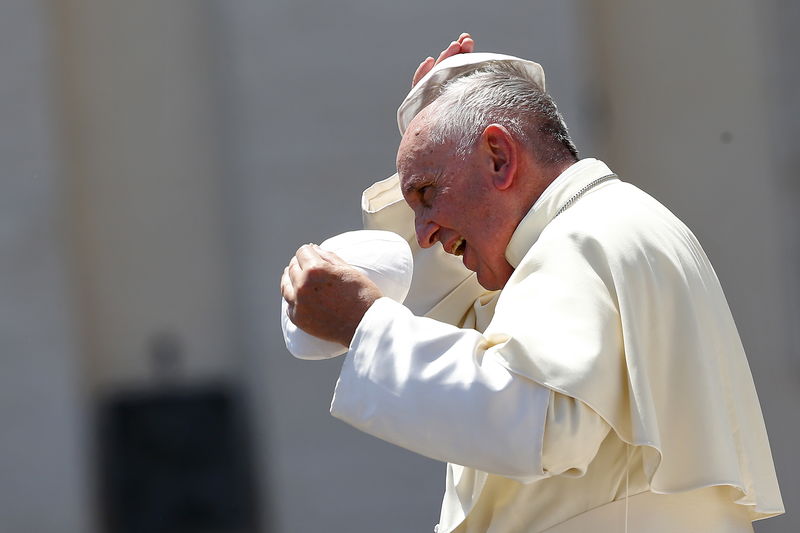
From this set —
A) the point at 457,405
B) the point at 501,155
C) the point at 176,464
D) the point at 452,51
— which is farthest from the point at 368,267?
the point at 176,464

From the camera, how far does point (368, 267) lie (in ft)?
7.79

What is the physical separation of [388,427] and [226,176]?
5.18m

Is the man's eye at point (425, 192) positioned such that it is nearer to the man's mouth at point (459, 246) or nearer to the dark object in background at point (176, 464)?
the man's mouth at point (459, 246)

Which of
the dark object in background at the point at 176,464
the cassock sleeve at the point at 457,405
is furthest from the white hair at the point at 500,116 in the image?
the dark object in background at the point at 176,464

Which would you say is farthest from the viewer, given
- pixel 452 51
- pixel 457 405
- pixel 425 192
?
pixel 452 51

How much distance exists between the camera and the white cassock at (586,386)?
80.6 inches

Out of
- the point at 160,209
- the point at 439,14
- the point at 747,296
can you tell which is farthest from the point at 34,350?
the point at 747,296

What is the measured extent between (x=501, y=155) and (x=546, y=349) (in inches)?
18.7

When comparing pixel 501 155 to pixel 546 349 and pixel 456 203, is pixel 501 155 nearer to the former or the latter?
pixel 456 203

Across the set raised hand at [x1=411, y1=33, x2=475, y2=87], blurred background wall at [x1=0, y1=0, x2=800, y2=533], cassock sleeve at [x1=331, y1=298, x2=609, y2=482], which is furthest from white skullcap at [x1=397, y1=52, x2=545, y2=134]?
blurred background wall at [x1=0, y1=0, x2=800, y2=533]

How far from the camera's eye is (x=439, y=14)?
6.70m

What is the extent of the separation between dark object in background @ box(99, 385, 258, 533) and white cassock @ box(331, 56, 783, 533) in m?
4.69

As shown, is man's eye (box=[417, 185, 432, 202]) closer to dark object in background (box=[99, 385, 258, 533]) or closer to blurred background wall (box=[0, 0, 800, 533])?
blurred background wall (box=[0, 0, 800, 533])

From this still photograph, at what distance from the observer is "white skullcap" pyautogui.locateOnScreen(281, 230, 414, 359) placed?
7.77 ft
